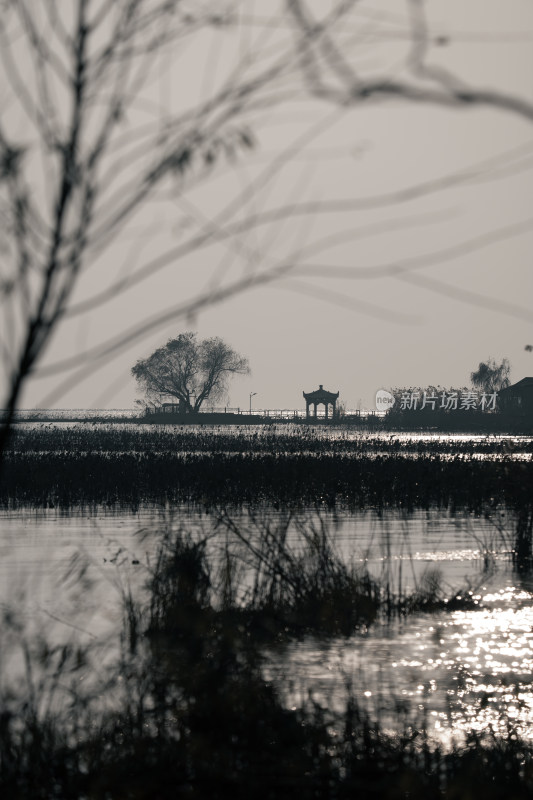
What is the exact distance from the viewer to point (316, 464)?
32.3 m

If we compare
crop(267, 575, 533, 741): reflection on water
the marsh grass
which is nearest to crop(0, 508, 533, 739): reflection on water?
crop(267, 575, 533, 741): reflection on water

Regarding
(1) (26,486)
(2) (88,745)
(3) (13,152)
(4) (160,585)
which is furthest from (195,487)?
(3) (13,152)

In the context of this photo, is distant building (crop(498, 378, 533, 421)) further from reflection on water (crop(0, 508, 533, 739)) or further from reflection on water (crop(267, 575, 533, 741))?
reflection on water (crop(267, 575, 533, 741))

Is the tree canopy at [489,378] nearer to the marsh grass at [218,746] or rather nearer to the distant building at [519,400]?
the distant building at [519,400]

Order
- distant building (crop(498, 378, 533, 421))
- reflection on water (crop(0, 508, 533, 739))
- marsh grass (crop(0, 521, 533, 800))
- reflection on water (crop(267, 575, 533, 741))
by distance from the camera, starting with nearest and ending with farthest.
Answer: marsh grass (crop(0, 521, 533, 800)) < reflection on water (crop(267, 575, 533, 741)) < reflection on water (crop(0, 508, 533, 739)) < distant building (crop(498, 378, 533, 421))

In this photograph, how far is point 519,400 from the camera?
347 feet

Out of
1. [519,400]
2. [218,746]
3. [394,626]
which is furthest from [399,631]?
[519,400]

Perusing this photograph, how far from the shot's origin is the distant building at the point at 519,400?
101m

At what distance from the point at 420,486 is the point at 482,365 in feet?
439

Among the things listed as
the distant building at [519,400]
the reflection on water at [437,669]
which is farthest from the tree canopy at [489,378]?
the reflection on water at [437,669]

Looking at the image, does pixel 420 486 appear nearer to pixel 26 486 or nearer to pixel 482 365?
pixel 26 486

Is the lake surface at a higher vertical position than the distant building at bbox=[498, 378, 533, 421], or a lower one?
A: lower

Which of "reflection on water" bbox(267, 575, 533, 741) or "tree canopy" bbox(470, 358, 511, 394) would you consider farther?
"tree canopy" bbox(470, 358, 511, 394)

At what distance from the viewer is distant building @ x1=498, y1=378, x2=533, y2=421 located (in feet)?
333
